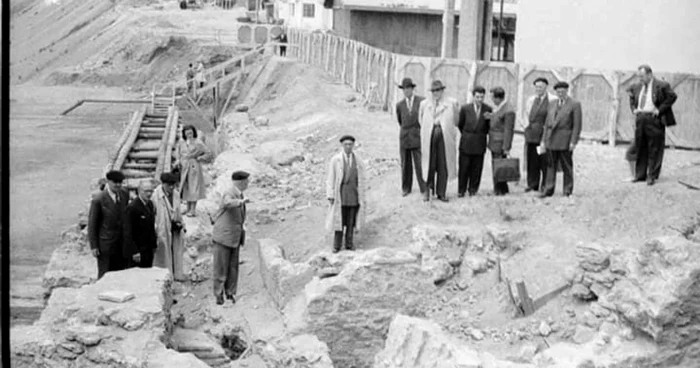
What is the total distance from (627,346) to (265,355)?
320 cm

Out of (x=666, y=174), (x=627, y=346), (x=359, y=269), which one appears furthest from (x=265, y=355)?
(x=666, y=174)

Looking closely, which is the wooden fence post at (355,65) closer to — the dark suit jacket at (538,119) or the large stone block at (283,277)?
the dark suit jacket at (538,119)

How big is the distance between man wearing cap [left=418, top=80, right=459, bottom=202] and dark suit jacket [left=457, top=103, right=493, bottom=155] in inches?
5.4

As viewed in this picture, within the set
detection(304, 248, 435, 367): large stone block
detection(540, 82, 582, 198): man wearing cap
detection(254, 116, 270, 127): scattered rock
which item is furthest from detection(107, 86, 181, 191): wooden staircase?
detection(304, 248, 435, 367): large stone block

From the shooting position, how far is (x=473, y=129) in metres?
13.8

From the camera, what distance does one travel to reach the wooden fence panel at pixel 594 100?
18.0m

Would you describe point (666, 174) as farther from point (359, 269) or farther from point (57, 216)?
point (57, 216)

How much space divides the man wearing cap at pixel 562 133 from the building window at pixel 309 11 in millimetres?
36060

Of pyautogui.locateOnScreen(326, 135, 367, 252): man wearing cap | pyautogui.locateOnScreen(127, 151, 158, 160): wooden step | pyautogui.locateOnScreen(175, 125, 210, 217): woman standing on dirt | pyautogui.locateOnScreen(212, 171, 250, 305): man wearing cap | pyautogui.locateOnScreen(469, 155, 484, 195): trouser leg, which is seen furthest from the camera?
pyautogui.locateOnScreen(127, 151, 158, 160): wooden step

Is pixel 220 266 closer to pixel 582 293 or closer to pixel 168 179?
pixel 168 179

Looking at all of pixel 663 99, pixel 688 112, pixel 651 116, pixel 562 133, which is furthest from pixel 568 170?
pixel 688 112

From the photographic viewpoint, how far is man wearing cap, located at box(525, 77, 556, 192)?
13500 millimetres

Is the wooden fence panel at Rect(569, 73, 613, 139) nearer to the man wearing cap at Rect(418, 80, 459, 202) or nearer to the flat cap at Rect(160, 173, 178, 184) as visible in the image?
the man wearing cap at Rect(418, 80, 459, 202)

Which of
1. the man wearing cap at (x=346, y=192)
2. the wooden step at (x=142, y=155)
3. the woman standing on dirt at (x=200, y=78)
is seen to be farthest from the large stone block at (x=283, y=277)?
the woman standing on dirt at (x=200, y=78)
